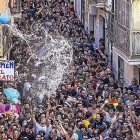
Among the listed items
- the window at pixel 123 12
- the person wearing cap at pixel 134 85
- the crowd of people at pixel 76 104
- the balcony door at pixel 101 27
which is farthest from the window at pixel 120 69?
the balcony door at pixel 101 27

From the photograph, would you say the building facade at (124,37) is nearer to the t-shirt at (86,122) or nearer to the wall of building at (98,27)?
the wall of building at (98,27)

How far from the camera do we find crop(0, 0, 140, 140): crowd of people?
14.8 meters

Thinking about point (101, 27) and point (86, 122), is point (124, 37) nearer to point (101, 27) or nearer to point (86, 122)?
point (86, 122)

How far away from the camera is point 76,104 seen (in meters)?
16.8

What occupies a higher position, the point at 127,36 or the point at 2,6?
the point at 2,6

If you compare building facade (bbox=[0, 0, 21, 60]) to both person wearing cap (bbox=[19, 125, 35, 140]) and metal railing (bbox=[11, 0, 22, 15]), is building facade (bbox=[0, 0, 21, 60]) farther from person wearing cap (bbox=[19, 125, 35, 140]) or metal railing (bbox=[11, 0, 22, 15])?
person wearing cap (bbox=[19, 125, 35, 140])

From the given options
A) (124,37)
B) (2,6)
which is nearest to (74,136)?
(124,37)

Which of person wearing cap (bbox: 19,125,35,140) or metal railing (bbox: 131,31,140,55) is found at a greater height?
metal railing (bbox: 131,31,140,55)

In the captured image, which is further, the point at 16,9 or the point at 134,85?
the point at 16,9

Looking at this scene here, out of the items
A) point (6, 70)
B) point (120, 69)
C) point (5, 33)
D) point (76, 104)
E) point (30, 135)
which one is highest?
point (5, 33)

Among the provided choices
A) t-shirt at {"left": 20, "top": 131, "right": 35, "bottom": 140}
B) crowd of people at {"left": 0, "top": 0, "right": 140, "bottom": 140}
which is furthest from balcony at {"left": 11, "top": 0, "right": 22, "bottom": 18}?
t-shirt at {"left": 20, "top": 131, "right": 35, "bottom": 140}

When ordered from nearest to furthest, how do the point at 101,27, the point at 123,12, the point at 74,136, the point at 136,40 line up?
1. the point at 74,136
2. the point at 136,40
3. the point at 123,12
4. the point at 101,27

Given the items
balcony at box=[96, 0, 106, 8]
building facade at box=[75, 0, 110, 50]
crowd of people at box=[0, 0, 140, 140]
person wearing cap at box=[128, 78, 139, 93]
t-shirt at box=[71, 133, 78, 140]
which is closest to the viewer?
t-shirt at box=[71, 133, 78, 140]

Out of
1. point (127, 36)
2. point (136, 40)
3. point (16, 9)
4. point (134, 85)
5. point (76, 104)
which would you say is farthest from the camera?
point (16, 9)
